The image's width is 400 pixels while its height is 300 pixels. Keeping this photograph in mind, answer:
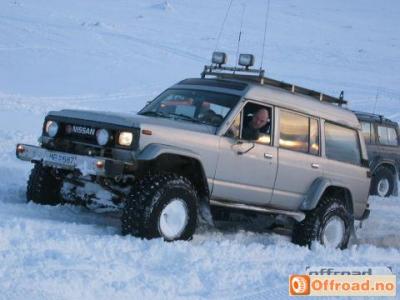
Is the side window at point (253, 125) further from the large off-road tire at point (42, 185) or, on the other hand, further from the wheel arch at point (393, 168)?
the wheel arch at point (393, 168)

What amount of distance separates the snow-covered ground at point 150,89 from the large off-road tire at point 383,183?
0.33 m

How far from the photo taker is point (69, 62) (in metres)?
30.3

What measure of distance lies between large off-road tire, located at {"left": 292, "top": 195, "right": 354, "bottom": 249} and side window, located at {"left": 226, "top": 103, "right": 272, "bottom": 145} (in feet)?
3.62

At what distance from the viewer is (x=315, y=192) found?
777cm

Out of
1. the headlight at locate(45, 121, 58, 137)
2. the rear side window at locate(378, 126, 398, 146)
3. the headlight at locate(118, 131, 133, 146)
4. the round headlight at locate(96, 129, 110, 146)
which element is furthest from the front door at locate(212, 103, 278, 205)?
the rear side window at locate(378, 126, 398, 146)

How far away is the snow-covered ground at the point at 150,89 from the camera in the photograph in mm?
5051

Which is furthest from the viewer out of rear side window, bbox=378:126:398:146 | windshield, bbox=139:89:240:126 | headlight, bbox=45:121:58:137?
rear side window, bbox=378:126:398:146

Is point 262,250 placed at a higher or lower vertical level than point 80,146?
lower

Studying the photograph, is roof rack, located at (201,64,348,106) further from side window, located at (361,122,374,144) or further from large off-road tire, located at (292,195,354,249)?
side window, located at (361,122,374,144)

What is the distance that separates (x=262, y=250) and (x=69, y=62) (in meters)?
25.1

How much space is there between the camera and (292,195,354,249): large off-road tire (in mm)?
7738

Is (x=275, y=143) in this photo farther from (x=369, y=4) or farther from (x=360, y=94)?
(x=369, y=4)

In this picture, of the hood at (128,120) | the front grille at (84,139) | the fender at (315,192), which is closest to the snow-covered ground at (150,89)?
the fender at (315,192)

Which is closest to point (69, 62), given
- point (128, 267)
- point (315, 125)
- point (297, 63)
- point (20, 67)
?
point (20, 67)
